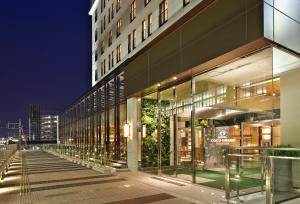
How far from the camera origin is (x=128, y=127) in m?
16.8

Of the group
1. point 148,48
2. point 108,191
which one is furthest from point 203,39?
point 108,191

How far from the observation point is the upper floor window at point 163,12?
17.0m

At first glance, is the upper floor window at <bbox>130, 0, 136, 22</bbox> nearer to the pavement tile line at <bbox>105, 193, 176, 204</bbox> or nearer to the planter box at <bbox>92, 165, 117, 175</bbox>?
the planter box at <bbox>92, 165, 117, 175</bbox>

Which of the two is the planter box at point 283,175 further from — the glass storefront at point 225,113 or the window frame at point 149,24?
the window frame at point 149,24

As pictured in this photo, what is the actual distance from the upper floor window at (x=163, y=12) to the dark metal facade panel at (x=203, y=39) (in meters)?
2.80

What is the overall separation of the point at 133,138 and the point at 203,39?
763 cm

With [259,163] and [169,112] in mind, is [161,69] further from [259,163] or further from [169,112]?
[259,163]

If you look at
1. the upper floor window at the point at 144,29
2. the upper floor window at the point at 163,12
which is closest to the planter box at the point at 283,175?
the upper floor window at the point at 163,12

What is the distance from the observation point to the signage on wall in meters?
13.3

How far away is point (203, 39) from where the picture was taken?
1058 cm

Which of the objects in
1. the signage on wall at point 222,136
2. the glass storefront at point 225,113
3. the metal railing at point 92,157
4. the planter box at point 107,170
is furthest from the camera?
the metal railing at point 92,157

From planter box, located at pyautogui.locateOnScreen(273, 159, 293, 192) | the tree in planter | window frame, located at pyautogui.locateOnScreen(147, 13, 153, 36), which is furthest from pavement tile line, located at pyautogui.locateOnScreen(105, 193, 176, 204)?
window frame, located at pyautogui.locateOnScreen(147, 13, 153, 36)

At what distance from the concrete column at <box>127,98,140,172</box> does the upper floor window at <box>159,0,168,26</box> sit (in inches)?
181

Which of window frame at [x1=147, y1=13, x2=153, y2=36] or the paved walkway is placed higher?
window frame at [x1=147, y1=13, x2=153, y2=36]
